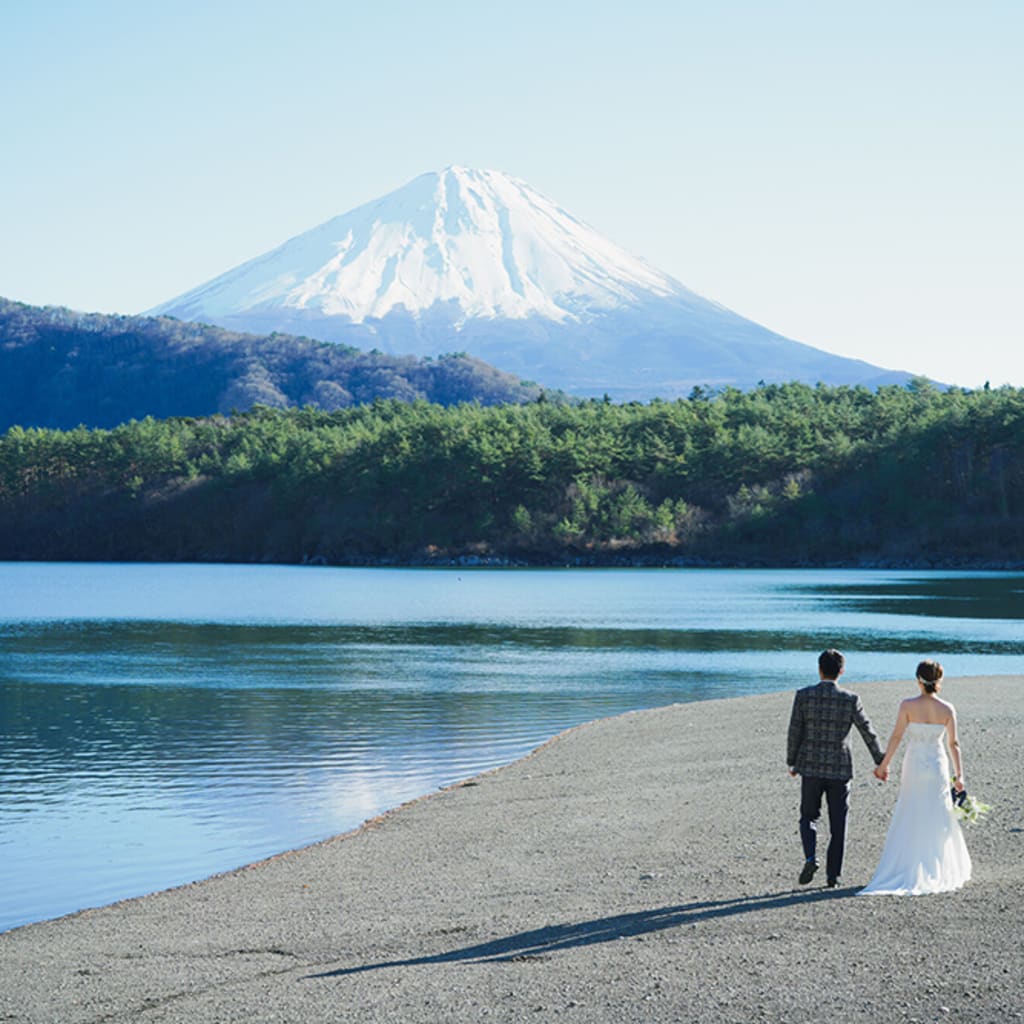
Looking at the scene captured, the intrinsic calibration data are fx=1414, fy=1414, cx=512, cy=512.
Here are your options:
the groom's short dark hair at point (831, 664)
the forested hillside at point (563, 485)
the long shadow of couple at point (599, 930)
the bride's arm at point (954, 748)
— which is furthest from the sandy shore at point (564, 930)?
the forested hillside at point (563, 485)

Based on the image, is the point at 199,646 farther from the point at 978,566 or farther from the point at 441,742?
the point at 978,566

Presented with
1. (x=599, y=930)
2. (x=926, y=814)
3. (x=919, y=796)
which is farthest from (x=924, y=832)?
(x=599, y=930)

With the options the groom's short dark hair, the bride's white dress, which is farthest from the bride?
the groom's short dark hair

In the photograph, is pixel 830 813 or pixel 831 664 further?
pixel 830 813

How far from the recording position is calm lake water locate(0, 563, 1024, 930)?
15.4 m

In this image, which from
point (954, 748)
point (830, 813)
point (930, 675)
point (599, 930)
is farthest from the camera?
point (830, 813)

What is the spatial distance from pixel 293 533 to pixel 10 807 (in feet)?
368

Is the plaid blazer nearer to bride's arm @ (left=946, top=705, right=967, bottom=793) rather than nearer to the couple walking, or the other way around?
the couple walking

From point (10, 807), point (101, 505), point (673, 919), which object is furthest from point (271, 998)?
point (101, 505)

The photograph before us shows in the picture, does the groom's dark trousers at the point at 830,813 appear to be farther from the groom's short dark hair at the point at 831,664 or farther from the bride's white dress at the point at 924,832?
the groom's short dark hair at the point at 831,664

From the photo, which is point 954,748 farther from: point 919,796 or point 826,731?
point 826,731

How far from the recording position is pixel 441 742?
71.2 feet

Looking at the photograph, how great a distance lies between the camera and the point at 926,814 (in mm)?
9703

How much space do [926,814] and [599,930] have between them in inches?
93.7
